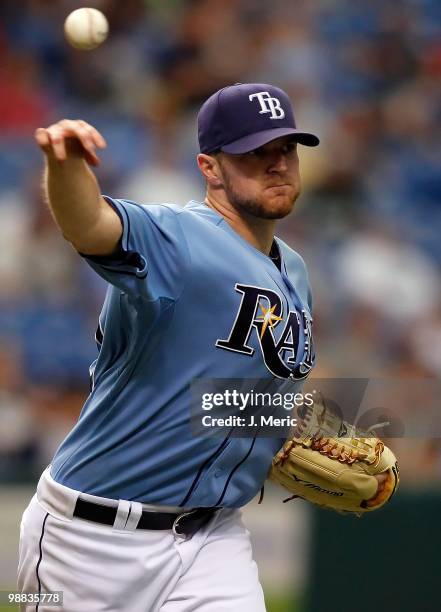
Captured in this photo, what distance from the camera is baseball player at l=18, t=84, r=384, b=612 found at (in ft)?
10.6

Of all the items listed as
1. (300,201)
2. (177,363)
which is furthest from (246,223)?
(300,201)

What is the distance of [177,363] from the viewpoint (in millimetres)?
3270

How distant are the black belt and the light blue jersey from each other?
4 centimetres

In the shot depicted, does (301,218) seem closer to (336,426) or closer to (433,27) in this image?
(433,27)

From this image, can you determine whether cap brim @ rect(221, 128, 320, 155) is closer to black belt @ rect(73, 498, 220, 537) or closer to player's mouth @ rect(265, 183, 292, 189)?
player's mouth @ rect(265, 183, 292, 189)

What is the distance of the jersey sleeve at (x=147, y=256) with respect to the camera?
297 cm

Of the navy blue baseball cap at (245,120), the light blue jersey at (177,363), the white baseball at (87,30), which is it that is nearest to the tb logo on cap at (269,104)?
the navy blue baseball cap at (245,120)

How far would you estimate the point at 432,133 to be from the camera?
8367mm

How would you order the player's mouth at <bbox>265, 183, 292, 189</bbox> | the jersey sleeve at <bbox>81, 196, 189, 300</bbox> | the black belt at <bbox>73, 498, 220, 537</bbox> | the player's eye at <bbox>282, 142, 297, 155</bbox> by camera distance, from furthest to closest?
the player's eye at <bbox>282, 142, 297, 155</bbox>
the player's mouth at <bbox>265, 183, 292, 189</bbox>
the black belt at <bbox>73, 498, 220, 537</bbox>
the jersey sleeve at <bbox>81, 196, 189, 300</bbox>

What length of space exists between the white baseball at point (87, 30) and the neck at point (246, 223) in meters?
0.75

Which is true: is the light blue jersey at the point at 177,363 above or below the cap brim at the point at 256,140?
below

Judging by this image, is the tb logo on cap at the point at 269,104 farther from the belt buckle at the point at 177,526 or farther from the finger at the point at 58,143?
the belt buckle at the point at 177,526

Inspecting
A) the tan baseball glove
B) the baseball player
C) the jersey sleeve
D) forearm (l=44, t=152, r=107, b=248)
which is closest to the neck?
the baseball player

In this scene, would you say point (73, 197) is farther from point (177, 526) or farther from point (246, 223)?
point (177, 526)
